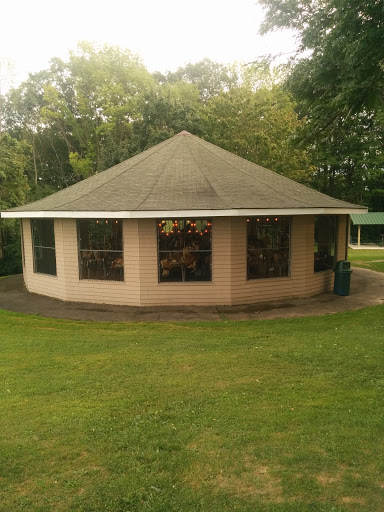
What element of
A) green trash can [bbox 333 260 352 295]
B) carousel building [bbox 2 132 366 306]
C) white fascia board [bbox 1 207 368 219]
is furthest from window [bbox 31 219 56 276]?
green trash can [bbox 333 260 352 295]

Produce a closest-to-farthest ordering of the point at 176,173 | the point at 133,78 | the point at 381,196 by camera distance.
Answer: the point at 176,173
the point at 133,78
the point at 381,196

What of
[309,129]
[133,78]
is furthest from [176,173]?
[133,78]

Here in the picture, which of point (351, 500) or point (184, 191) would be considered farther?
point (184, 191)

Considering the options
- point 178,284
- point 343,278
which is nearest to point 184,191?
point 178,284

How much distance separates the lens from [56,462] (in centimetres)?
380

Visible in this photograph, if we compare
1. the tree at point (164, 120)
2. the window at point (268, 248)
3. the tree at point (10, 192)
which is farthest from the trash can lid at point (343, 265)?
the tree at point (10, 192)

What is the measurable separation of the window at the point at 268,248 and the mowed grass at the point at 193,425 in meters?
4.50

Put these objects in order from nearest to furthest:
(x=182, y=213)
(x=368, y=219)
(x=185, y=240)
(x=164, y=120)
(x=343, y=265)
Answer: (x=182, y=213), (x=185, y=240), (x=343, y=265), (x=164, y=120), (x=368, y=219)

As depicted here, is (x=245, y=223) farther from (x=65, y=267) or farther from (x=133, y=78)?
(x=133, y=78)

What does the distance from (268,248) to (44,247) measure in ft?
24.6

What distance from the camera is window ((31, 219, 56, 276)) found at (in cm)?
1337

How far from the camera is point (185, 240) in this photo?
12.1 m

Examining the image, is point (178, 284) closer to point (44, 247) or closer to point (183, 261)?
point (183, 261)

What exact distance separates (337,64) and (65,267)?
9451 mm
